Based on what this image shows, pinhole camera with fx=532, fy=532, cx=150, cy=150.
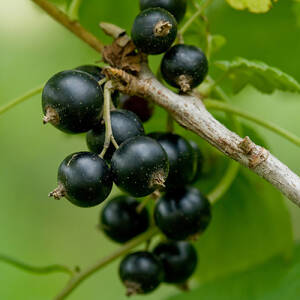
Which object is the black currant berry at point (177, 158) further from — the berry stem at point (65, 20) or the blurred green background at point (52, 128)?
the blurred green background at point (52, 128)

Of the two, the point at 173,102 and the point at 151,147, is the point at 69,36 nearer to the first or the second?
the point at 173,102

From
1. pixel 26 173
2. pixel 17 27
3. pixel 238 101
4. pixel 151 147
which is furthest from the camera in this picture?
pixel 26 173

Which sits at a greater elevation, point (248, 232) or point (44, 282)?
point (248, 232)

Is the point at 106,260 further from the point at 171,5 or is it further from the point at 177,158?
the point at 171,5

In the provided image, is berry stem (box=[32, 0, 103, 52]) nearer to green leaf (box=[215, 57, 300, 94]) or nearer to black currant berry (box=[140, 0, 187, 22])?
black currant berry (box=[140, 0, 187, 22])

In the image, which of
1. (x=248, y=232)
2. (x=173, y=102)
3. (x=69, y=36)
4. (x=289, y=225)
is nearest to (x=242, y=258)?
(x=248, y=232)

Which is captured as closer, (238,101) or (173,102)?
(173,102)

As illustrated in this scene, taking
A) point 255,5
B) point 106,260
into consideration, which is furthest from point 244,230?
point 255,5
